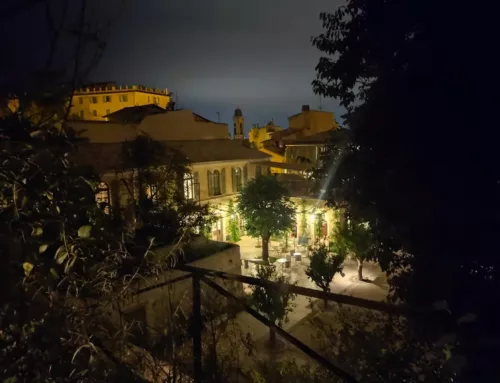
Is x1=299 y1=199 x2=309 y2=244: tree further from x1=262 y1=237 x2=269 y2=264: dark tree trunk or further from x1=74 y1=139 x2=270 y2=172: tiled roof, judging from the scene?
x1=74 y1=139 x2=270 y2=172: tiled roof

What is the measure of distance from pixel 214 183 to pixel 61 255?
63.3 ft

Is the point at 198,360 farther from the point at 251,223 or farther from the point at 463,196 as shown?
the point at 251,223

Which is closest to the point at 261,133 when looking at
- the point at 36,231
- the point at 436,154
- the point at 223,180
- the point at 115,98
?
the point at 115,98

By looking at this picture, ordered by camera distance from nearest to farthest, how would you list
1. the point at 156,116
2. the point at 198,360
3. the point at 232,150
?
1. the point at 198,360
2. the point at 156,116
3. the point at 232,150

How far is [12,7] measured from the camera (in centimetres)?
160

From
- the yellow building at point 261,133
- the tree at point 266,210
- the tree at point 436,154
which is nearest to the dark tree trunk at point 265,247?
the tree at point 266,210

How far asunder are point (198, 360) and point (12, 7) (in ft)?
6.70

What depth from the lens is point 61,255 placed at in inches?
66.5

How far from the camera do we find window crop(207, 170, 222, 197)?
20.6m

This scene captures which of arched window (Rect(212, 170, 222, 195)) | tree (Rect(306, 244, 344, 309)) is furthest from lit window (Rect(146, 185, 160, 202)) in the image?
arched window (Rect(212, 170, 222, 195))

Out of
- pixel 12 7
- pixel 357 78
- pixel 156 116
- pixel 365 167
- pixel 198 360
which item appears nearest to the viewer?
pixel 12 7

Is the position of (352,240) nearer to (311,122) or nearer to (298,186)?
(298,186)

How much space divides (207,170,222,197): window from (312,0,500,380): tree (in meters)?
15.5

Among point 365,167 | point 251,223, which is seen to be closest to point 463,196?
point 365,167
